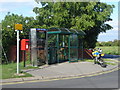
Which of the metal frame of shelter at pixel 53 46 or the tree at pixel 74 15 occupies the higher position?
the tree at pixel 74 15

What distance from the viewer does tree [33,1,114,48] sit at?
19.4 meters

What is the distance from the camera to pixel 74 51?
1648 centimetres

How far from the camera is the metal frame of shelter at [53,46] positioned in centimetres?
1382

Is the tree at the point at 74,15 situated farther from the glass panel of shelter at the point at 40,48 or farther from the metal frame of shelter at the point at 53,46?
the glass panel of shelter at the point at 40,48

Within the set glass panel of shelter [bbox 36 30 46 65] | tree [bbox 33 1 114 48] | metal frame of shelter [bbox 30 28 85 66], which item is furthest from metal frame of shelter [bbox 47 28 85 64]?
tree [bbox 33 1 114 48]

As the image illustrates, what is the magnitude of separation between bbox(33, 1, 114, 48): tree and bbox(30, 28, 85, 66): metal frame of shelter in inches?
95.1

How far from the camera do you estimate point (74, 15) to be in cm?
2075

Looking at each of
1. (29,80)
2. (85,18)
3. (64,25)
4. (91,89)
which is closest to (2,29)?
(64,25)

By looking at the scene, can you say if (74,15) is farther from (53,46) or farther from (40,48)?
(40,48)

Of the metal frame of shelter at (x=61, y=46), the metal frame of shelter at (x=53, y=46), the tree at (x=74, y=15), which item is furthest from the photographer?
the tree at (x=74, y=15)

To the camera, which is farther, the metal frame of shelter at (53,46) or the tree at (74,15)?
the tree at (74,15)

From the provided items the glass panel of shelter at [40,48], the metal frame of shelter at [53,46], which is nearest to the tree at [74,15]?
the metal frame of shelter at [53,46]

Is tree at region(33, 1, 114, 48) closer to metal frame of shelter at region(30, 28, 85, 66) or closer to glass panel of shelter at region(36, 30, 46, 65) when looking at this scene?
metal frame of shelter at region(30, 28, 85, 66)

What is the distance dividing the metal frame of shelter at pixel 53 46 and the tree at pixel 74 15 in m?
2.41
